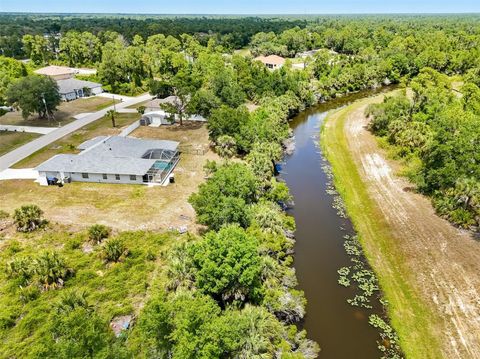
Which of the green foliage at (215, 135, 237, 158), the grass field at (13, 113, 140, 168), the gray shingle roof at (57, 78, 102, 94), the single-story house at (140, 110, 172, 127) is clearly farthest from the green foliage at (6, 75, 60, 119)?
the green foliage at (215, 135, 237, 158)

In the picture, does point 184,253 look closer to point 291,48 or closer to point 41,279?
point 41,279

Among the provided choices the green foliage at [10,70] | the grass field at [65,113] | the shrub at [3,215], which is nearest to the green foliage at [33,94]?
the grass field at [65,113]

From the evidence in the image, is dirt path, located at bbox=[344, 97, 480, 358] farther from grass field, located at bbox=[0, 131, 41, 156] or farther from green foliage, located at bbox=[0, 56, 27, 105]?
green foliage, located at bbox=[0, 56, 27, 105]

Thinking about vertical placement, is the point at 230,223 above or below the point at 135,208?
above

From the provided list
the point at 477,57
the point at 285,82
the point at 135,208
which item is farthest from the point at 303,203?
the point at 477,57

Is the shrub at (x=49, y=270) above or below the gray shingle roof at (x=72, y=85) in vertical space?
below

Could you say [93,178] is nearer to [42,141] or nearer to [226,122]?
[42,141]

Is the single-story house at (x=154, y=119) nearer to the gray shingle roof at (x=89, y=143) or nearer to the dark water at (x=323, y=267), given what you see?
the gray shingle roof at (x=89, y=143)

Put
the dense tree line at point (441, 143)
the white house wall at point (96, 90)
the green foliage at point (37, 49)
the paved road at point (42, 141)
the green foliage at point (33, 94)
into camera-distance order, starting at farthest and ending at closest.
Answer: the green foliage at point (37, 49), the white house wall at point (96, 90), the green foliage at point (33, 94), the paved road at point (42, 141), the dense tree line at point (441, 143)
